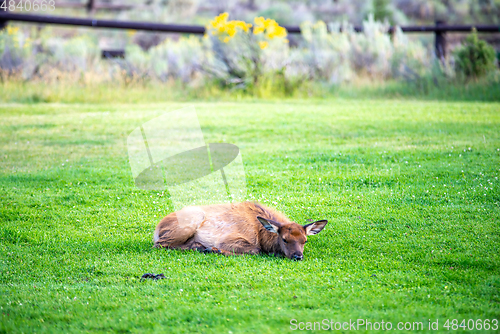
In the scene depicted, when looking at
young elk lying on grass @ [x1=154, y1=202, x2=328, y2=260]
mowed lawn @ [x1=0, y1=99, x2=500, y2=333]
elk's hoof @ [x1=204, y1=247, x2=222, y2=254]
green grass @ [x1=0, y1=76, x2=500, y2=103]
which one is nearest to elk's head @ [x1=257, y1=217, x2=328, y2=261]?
young elk lying on grass @ [x1=154, y1=202, x2=328, y2=260]

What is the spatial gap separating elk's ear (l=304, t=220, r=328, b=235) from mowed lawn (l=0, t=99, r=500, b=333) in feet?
0.82

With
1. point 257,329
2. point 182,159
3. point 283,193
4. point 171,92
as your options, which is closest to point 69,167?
point 182,159

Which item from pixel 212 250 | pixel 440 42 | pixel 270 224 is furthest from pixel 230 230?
pixel 440 42

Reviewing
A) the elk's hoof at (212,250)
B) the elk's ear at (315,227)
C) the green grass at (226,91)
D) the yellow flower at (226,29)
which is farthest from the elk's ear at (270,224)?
the yellow flower at (226,29)

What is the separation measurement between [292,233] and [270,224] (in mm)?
295

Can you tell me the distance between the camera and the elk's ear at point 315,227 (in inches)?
237

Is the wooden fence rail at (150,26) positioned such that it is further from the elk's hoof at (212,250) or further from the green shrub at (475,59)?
the elk's hoof at (212,250)

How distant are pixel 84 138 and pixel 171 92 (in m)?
5.79

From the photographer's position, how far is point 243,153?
10.6 m

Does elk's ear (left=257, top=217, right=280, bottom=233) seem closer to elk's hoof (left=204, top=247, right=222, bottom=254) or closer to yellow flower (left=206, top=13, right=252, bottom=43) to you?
elk's hoof (left=204, top=247, right=222, bottom=254)

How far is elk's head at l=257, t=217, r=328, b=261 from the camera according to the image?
5.91 meters

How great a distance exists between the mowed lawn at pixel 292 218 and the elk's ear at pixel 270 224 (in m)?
0.35

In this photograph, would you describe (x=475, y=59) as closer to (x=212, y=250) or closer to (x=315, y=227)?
(x=315, y=227)

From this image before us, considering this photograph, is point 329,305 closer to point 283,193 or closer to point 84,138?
point 283,193
